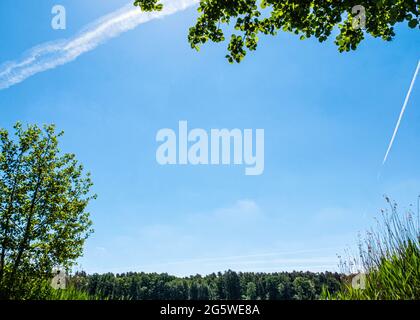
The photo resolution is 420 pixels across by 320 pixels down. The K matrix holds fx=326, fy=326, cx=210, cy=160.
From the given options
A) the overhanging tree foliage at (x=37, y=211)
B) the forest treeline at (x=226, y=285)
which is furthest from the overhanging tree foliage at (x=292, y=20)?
the forest treeline at (x=226, y=285)

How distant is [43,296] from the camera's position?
11.6 metres

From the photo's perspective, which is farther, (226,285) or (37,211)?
(226,285)

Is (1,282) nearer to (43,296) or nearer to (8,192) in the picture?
(43,296)

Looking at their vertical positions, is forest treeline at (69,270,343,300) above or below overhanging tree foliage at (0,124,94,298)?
below

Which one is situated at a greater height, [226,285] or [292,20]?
[292,20]

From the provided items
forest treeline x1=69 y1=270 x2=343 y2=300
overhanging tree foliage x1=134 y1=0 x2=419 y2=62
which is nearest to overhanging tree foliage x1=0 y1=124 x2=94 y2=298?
overhanging tree foliage x1=134 y1=0 x2=419 y2=62

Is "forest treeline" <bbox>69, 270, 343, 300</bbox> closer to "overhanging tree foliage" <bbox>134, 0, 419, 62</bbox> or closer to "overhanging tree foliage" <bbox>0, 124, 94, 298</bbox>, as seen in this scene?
"overhanging tree foliage" <bbox>0, 124, 94, 298</bbox>

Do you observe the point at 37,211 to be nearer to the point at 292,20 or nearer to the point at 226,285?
the point at 292,20

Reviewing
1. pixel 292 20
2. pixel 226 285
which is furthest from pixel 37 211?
pixel 226 285

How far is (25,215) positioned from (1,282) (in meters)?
2.79

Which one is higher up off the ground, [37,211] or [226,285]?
[37,211]
